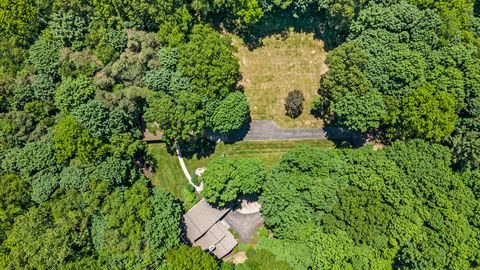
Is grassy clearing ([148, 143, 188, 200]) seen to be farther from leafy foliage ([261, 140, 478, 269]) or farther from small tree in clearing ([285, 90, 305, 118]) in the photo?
small tree in clearing ([285, 90, 305, 118])

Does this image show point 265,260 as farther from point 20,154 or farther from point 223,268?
point 20,154

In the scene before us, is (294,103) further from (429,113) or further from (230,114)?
(429,113)

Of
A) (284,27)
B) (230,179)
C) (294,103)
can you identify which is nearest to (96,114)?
(230,179)

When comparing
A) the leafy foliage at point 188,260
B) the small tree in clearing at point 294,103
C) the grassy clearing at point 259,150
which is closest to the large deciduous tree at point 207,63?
the grassy clearing at point 259,150

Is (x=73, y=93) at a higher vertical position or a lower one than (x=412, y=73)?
lower

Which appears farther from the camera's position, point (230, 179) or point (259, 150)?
point (259, 150)

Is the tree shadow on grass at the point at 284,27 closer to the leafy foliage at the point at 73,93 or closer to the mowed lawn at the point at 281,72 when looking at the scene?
the mowed lawn at the point at 281,72
